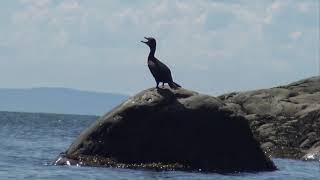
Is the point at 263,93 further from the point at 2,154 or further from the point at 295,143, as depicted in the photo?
the point at 2,154

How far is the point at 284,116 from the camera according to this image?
48750 millimetres

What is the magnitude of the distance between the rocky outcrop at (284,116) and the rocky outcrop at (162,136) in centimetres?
1292

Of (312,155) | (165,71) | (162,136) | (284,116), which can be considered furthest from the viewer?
(284,116)

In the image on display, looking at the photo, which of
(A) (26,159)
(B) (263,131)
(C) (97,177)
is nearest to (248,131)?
(C) (97,177)

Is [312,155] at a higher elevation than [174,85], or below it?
below

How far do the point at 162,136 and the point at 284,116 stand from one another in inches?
764

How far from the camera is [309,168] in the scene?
36.9 m

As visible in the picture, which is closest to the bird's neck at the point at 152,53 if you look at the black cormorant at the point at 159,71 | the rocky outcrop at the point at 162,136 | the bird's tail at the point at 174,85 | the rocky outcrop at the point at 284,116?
the black cormorant at the point at 159,71

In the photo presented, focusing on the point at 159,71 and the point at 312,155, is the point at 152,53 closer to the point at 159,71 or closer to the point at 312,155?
the point at 159,71

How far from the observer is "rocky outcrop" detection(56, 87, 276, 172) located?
1204 inches

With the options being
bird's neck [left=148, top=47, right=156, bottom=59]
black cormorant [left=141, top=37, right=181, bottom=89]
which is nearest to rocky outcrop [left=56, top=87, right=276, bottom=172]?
black cormorant [left=141, top=37, right=181, bottom=89]

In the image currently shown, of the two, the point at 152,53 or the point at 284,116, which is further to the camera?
the point at 284,116

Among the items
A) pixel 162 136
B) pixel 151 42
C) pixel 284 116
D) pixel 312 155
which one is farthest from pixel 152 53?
pixel 284 116

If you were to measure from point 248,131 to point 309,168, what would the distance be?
21.4 feet
